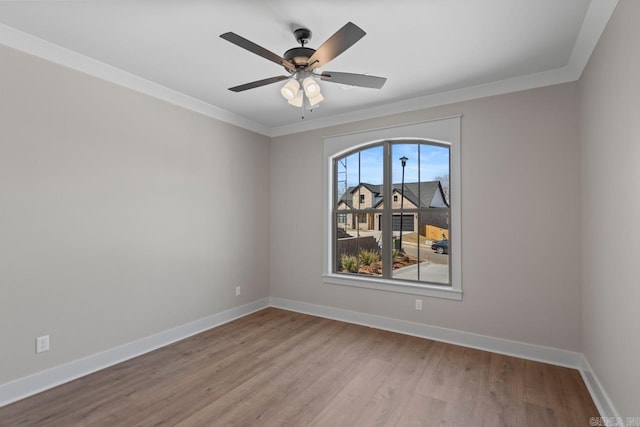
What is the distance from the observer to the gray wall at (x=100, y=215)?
234 cm

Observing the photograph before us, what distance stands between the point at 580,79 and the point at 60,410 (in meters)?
4.95

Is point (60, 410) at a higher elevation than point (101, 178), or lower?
lower

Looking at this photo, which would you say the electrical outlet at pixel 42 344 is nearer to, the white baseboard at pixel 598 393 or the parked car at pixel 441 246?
the parked car at pixel 441 246

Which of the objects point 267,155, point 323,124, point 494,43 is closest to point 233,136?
point 267,155

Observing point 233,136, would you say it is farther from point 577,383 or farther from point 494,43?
point 577,383

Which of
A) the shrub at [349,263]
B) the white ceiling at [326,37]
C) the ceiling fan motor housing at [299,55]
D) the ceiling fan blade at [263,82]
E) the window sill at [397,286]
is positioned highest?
the white ceiling at [326,37]

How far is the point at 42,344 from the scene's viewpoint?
8.04 ft

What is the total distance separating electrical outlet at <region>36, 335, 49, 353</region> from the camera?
2.43m

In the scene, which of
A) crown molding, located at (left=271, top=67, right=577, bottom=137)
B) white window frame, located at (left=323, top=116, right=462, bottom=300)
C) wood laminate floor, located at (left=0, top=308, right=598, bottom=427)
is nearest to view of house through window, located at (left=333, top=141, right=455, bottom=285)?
white window frame, located at (left=323, top=116, right=462, bottom=300)

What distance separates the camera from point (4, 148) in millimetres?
2270

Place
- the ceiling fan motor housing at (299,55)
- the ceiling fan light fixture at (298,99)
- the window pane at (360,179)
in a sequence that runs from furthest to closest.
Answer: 1. the window pane at (360,179)
2. the ceiling fan light fixture at (298,99)
3. the ceiling fan motor housing at (299,55)

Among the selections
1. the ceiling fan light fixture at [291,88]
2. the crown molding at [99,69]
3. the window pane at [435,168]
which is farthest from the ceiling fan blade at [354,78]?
the crown molding at [99,69]

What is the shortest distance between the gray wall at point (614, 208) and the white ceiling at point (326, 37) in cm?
33

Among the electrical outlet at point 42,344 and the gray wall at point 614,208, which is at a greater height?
the gray wall at point 614,208
